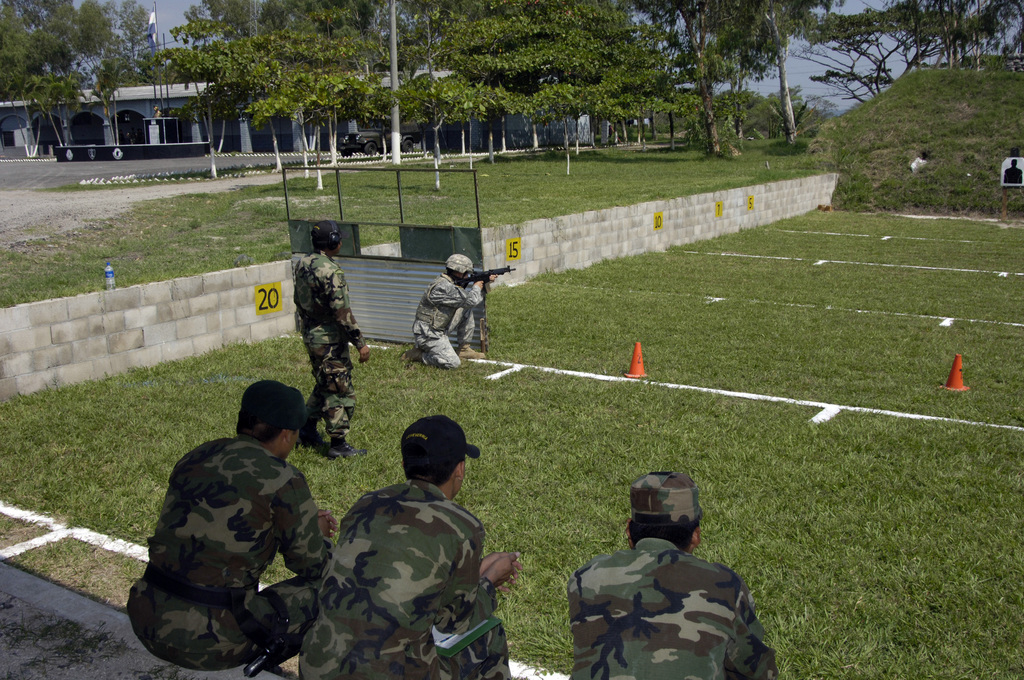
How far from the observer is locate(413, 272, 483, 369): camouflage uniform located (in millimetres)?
9820

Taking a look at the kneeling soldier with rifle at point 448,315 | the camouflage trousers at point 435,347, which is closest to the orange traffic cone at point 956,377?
the kneeling soldier with rifle at point 448,315

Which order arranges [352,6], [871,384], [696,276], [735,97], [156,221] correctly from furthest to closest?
1. [352,6]
2. [735,97]
3. [156,221]
4. [696,276]
5. [871,384]

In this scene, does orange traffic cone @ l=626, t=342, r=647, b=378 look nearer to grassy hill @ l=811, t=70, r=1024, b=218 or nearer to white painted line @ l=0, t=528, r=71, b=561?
white painted line @ l=0, t=528, r=71, b=561

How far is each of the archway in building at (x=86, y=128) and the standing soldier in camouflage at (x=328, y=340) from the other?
2512 inches

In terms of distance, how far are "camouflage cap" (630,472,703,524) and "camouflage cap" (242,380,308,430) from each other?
167 centimetres

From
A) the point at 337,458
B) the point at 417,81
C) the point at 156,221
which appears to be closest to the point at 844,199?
the point at 417,81

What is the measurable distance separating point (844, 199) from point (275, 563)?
27614 millimetres

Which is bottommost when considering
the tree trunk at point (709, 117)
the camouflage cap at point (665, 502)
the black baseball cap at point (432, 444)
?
the camouflage cap at point (665, 502)

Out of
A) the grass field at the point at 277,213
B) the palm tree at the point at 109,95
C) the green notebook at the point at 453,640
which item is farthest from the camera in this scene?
the palm tree at the point at 109,95

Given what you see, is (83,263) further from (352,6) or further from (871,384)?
(352,6)

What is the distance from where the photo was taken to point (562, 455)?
22.9 feet

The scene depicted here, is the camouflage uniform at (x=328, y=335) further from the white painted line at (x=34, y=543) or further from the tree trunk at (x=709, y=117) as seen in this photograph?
the tree trunk at (x=709, y=117)

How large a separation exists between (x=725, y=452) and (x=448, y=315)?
410 cm

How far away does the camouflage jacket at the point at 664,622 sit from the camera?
8.52ft
